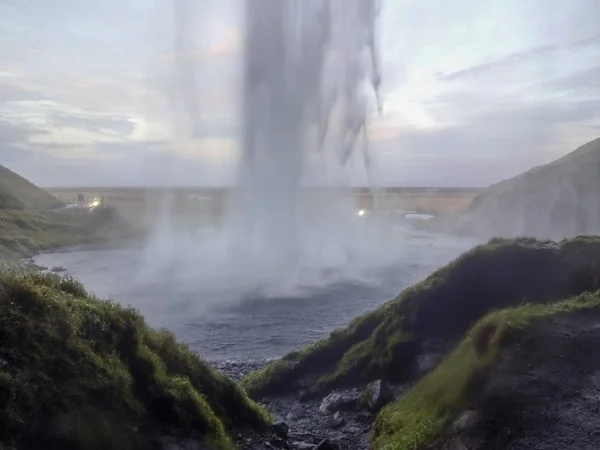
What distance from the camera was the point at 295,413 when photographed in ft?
60.8

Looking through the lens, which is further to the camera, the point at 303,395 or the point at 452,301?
the point at 303,395

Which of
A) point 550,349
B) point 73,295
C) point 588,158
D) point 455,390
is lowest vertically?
point 455,390

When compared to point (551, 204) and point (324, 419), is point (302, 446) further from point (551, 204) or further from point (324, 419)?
point (551, 204)

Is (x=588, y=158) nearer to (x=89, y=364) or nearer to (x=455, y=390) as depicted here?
(x=455, y=390)

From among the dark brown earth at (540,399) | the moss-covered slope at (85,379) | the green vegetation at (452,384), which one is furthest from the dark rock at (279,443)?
the dark brown earth at (540,399)

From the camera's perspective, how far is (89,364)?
1077 cm

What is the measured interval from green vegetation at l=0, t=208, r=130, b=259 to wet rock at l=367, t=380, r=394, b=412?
204ft

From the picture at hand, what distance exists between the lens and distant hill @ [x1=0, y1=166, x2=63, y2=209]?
112375 mm

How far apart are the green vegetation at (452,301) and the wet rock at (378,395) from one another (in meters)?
0.87

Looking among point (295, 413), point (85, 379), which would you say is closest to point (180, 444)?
point (85, 379)

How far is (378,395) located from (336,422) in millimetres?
1709

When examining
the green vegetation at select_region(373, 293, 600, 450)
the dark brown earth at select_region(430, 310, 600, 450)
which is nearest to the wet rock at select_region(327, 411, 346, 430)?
the green vegetation at select_region(373, 293, 600, 450)

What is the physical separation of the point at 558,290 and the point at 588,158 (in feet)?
333

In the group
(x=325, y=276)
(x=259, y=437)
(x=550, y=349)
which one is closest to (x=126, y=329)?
(x=259, y=437)
